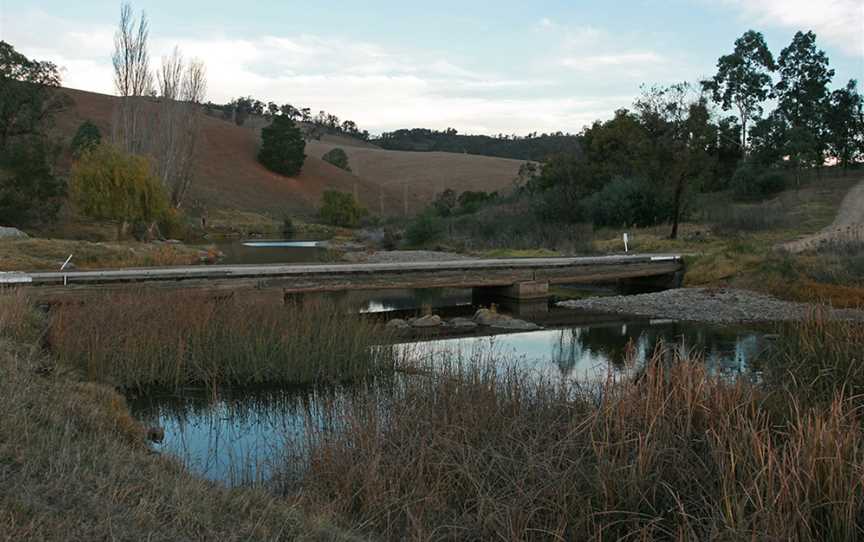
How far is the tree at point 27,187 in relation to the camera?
34.1 meters

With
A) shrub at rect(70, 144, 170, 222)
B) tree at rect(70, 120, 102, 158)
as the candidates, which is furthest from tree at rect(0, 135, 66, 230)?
tree at rect(70, 120, 102, 158)

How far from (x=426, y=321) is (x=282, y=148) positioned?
81828mm

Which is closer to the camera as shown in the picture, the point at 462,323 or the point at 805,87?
the point at 462,323

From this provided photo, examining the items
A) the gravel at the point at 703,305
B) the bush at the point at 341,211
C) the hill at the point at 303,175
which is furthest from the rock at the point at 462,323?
the hill at the point at 303,175

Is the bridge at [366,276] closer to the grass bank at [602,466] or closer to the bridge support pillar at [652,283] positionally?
the bridge support pillar at [652,283]

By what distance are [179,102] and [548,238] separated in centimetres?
2844

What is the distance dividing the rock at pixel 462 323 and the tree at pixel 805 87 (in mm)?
42447

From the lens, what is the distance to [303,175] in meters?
97.7

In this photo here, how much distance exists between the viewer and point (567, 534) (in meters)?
4.92

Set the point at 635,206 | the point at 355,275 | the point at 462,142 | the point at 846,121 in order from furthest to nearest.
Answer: the point at 462,142
the point at 846,121
the point at 635,206
the point at 355,275

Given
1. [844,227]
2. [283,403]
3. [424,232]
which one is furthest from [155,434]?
[424,232]

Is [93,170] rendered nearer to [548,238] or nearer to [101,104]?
[548,238]

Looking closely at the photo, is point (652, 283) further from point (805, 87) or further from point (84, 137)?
point (84, 137)

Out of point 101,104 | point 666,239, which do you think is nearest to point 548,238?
point 666,239
